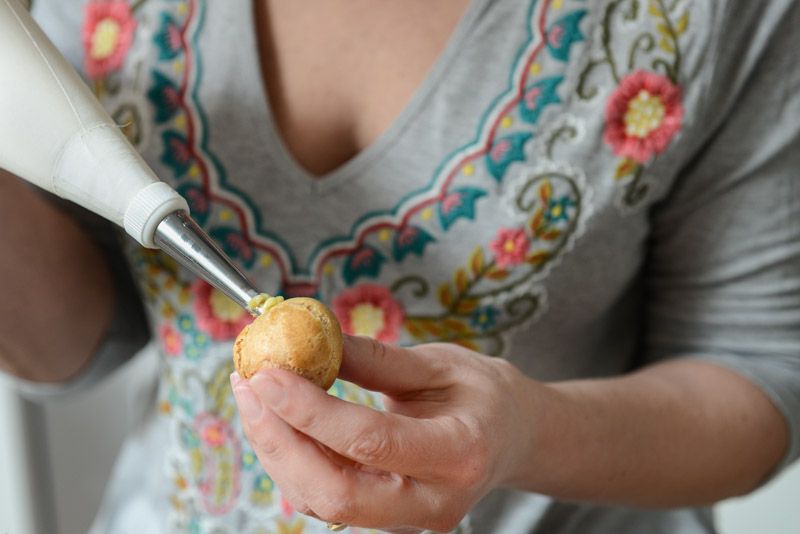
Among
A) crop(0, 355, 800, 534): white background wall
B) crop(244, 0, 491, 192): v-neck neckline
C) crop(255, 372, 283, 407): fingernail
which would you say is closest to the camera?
crop(255, 372, 283, 407): fingernail

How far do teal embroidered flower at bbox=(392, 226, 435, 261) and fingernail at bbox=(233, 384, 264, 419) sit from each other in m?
0.22

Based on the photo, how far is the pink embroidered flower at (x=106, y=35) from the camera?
54 cm

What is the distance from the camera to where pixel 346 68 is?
537 mm

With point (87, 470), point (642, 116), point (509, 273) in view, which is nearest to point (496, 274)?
point (509, 273)

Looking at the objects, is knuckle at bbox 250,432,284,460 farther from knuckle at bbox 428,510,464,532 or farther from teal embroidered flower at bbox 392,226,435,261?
teal embroidered flower at bbox 392,226,435,261

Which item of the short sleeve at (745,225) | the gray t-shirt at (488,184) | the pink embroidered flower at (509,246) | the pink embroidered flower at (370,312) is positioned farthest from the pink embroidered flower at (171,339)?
the short sleeve at (745,225)

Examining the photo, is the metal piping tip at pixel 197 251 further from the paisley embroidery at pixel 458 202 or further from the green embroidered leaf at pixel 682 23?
the green embroidered leaf at pixel 682 23

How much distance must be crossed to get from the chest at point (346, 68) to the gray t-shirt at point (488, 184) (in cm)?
1

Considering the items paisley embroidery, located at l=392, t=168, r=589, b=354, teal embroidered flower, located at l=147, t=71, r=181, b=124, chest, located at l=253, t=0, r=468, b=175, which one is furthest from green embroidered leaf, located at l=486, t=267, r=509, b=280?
teal embroidered flower, located at l=147, t=71, r=181, b=124

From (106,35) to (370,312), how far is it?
231 mm

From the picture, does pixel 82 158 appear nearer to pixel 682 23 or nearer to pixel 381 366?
pixel 381 366

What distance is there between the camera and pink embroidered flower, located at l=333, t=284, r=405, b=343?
55 cm

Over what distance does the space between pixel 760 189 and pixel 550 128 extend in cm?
14

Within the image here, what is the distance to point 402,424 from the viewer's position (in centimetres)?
34
